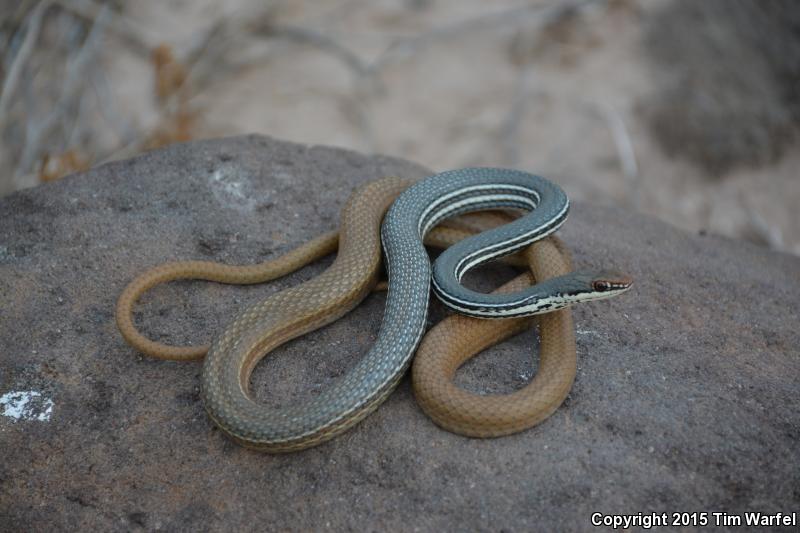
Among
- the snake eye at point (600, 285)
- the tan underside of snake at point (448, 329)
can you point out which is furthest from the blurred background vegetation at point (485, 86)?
the snake eye at point (600, 285)

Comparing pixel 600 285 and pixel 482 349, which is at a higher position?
pixel 600 285

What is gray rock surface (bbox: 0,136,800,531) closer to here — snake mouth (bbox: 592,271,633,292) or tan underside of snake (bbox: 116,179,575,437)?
tan underside of snake (bbox: 116,179,575,437)

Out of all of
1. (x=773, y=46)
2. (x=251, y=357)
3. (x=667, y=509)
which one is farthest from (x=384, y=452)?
(x=773, y=46)

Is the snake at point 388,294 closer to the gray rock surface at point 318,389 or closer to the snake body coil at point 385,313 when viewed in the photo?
the snake body coil at point 385,313

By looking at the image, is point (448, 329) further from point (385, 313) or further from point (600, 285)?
point (600, 285)

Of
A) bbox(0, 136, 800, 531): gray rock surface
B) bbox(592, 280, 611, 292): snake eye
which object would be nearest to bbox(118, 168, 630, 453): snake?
bbox(592, 280, 611, 292): snake eye

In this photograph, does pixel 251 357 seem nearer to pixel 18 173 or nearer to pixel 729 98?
pixel 18 173

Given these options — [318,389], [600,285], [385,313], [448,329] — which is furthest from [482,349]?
[318,389]
